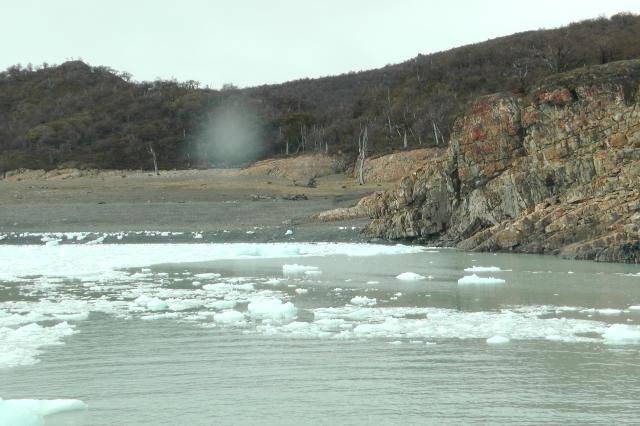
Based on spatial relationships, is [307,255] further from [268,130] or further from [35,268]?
A: [268,130]

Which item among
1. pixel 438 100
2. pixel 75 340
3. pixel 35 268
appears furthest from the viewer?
pixel 438 100

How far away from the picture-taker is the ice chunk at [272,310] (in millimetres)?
11867

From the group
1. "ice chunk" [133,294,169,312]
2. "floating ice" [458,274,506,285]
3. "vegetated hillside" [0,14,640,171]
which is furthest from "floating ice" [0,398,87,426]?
"vegetated hillside" [0,14,640,171]

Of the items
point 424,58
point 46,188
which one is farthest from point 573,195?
A: point 424,58

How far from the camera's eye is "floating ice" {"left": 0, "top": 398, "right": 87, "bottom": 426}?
609 cm

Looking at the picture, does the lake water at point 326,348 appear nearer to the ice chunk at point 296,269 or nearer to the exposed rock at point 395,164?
the ice chunk at point 296,269

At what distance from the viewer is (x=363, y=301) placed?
13484 millimetres

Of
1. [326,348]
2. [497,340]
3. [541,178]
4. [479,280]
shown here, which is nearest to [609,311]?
[497,340]

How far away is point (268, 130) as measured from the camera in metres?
78.6

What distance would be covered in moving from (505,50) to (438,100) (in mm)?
15624

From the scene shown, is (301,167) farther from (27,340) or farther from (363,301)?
(27,340)

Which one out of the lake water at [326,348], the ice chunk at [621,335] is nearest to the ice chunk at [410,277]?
the lake water at [326,348]

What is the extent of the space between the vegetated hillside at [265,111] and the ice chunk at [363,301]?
134ft

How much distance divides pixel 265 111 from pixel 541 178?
2542 inches
